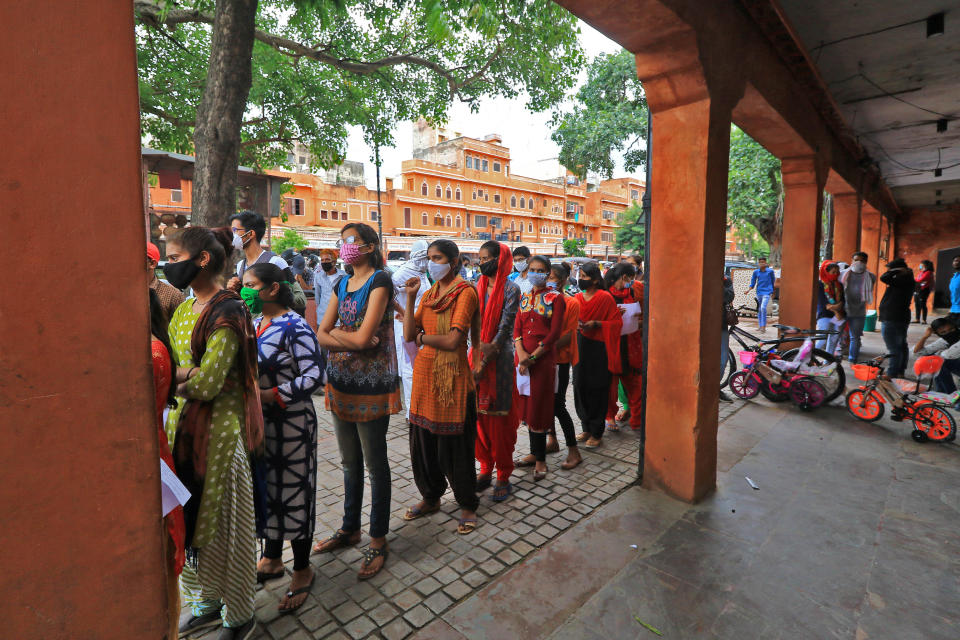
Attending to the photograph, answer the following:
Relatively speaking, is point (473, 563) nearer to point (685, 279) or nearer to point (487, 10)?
point (685, 279)

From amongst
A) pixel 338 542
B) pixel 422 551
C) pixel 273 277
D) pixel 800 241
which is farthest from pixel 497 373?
pixel 800 241

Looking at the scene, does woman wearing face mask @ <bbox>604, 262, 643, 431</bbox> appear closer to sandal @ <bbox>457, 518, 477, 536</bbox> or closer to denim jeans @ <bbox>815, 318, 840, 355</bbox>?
sandal @ <bbox>457, 518, 477, 536</bbox>

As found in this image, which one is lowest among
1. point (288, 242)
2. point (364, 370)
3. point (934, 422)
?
point (934, 422)

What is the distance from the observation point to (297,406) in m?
2.44

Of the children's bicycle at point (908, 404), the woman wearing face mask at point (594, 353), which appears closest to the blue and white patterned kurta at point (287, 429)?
the woman wearing face mask at point (594, 353)

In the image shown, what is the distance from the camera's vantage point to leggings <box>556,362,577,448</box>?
13.3ft

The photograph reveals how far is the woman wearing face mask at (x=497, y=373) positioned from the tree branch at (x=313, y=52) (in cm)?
555

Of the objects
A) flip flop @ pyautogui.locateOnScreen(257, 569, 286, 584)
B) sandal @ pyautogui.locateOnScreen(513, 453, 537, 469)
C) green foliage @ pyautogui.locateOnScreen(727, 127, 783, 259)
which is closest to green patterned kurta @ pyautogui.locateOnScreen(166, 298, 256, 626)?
flip flop @ pyautogui.locateOnScreen(257, 569, 286, 584)

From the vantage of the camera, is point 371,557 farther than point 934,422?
No

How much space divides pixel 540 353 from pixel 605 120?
13.1 metres

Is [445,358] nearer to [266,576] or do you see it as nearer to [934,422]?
[266,576]

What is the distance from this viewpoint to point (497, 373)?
11.6 feet

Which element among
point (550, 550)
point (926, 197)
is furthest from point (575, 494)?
point (926, 197)

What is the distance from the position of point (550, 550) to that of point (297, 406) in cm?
166
